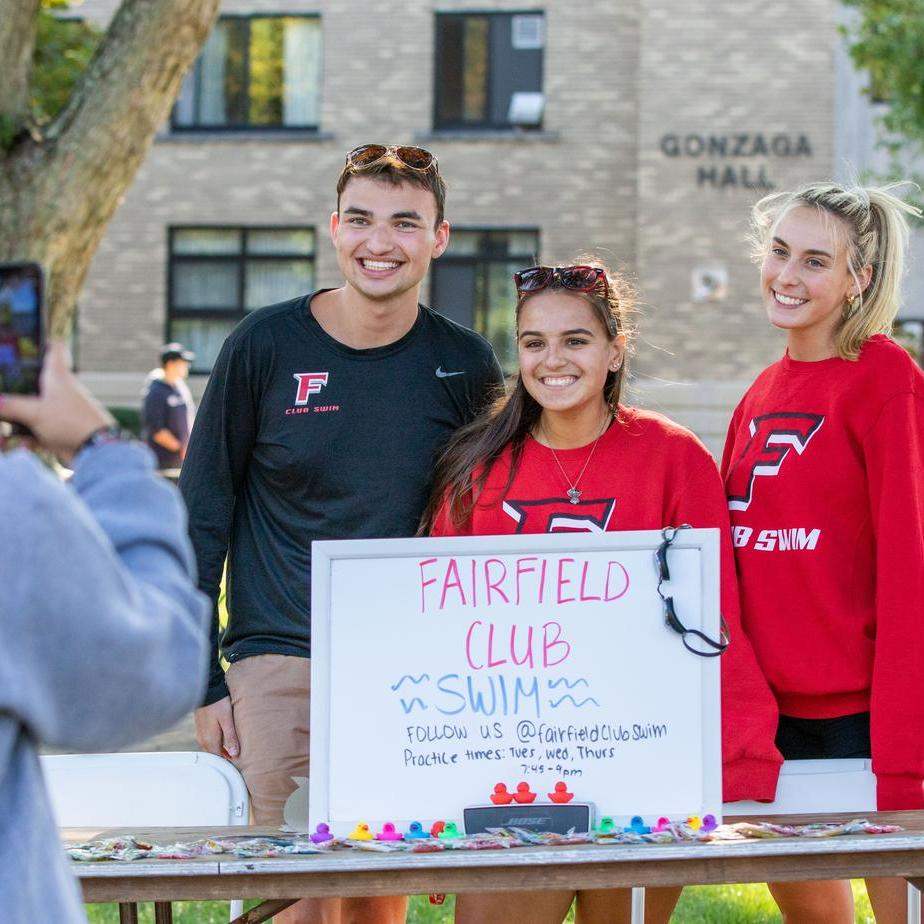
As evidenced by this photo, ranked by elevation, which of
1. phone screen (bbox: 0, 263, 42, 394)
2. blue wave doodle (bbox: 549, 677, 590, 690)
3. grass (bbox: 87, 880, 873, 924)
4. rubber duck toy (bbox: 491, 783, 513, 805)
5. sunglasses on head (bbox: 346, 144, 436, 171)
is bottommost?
grass (bbox: 87, 880, 873, 924)

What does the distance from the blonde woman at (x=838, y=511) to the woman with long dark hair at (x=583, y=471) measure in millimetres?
138

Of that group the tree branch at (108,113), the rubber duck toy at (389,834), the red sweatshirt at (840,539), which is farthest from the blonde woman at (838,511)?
the tree branch at (108,113)

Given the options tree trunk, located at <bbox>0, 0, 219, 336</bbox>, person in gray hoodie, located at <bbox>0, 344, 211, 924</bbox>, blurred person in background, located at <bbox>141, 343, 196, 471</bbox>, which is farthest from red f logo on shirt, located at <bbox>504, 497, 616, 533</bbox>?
blurred person in background, located at <bbox>141, 343, 196, 471</bbox>

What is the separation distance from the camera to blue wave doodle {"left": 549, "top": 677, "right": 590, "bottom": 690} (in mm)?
2799

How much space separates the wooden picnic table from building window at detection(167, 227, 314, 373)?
60.2ft

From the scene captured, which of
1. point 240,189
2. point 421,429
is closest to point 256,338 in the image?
point 421,429

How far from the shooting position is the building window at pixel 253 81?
2052cm

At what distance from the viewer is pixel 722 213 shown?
62.0 ft

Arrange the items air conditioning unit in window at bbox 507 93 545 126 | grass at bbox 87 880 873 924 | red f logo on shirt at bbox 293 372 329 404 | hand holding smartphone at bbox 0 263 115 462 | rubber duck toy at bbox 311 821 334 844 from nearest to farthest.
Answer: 1. hand holding smartphone at bbox 0 263 115 462
2. rubber duck toy at bbox 311 821 334 844
3. red f logo on shirt at bbox 293 372 329 404
4. grass at bbox 87 880 873 924
5. air conditioning unit in window at bbox 507 93 545 126

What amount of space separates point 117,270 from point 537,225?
5.88m

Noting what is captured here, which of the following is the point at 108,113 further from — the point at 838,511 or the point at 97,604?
the point at 97,604

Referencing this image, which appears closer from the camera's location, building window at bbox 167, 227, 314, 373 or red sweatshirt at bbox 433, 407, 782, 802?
red sweatshirt at bbox 433, 407, 782, 802

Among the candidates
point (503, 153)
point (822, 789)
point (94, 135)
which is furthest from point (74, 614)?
point (503, 153)

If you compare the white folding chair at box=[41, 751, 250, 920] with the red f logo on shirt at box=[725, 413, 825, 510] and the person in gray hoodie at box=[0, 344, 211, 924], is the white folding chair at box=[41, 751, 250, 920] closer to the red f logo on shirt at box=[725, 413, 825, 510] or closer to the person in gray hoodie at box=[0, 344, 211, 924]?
the red f logo on shirt at box=[725, 413, 825, 510]
